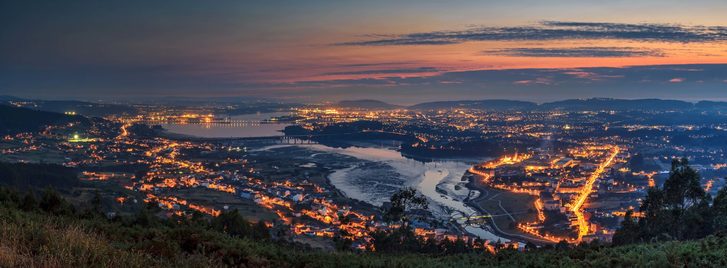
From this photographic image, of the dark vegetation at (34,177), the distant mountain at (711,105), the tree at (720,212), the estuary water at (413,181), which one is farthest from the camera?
the distant mountain at (711,105)

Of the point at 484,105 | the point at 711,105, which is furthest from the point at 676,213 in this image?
the point at 484,105

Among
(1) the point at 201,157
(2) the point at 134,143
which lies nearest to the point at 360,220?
(1) the point at 201,157

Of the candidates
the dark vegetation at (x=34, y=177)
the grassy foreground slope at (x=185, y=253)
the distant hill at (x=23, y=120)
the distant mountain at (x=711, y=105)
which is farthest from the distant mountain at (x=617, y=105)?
the grassy foreground slope at (x=185, y=253)

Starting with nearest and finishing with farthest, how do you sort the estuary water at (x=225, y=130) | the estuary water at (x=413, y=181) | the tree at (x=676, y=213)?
1. the tree at (x=676, y=213)
2. the estuary water at (x=413, y=181)
3. the estuary water at (x=225, y=130)

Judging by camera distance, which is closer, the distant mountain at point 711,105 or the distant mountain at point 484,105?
the distant mountain at point 711,105

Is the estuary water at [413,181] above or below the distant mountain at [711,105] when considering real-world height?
below

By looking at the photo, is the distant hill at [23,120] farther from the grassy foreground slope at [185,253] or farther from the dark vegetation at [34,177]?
the grassy foreground slope at [185,253]

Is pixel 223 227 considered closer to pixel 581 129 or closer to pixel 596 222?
pixel 596 222
